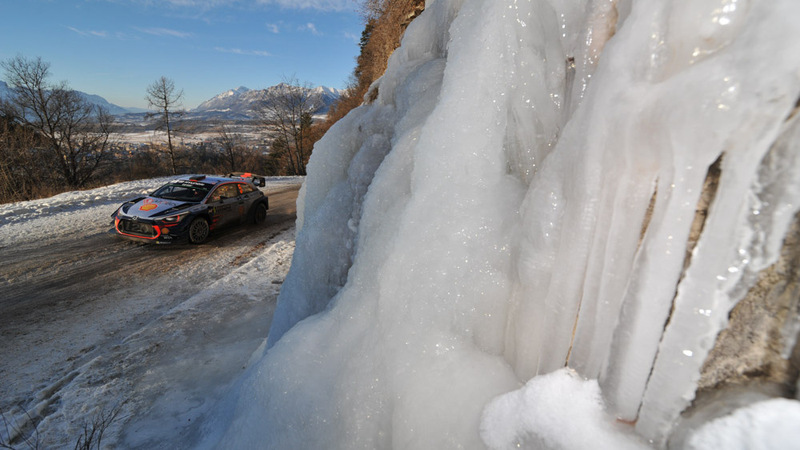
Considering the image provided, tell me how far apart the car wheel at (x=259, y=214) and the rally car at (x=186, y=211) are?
22 centimetres

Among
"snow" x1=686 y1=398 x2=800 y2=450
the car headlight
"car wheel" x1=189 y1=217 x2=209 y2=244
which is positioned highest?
"snow" x1=686 y1=398 x2=800 y2=450

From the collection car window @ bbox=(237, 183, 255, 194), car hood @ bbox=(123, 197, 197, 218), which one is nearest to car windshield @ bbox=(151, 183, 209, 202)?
car hood @ bbox=(123, 197, 197, 218)

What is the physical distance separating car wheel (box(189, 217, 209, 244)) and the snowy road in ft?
0.62

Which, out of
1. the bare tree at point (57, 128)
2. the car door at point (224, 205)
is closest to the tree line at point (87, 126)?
the bare tree at point (57, 128)

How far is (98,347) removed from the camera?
4105 mm

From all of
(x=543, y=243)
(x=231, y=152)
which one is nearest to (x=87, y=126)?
(x=231, y=152)

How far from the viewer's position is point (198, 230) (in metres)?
7.62

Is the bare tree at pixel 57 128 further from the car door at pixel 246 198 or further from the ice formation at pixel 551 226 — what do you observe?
the ice formation at pixel 551 226

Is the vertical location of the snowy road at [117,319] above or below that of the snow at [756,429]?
below

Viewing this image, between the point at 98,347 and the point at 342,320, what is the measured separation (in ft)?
12.3

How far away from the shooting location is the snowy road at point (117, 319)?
322 cm

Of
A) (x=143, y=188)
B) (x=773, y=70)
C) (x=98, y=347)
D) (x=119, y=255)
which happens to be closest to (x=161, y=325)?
(x=98, y=347)

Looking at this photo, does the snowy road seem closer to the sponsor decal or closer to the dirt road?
the dirt road

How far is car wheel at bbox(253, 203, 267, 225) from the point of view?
9547mm
